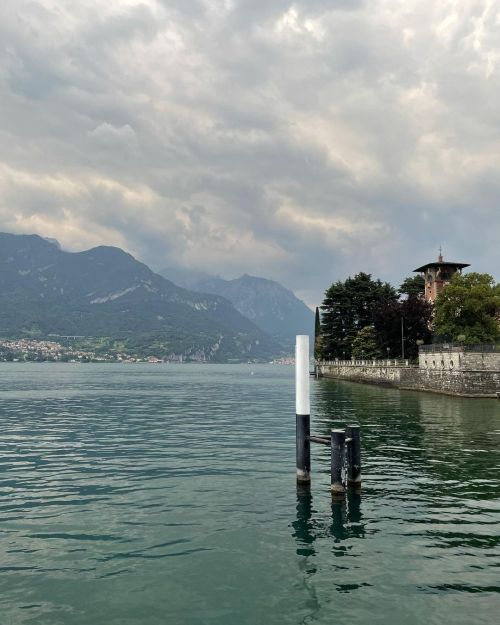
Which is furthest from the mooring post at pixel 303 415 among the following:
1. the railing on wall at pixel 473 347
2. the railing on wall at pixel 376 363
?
the railing on wall at pixel 376 363

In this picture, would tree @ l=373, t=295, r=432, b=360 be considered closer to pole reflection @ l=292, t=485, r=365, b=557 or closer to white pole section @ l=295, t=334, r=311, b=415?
white pole section @ l=295, t=334, r=311, b=415

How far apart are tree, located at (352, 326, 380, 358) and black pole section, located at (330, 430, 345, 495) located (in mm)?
92093

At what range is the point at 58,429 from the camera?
33.4 metres

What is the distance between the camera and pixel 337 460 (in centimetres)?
1628

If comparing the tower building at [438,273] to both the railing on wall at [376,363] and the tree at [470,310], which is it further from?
the tree at [470,310]

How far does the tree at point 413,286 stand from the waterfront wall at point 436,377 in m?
28.9

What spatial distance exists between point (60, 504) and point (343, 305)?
11453cm

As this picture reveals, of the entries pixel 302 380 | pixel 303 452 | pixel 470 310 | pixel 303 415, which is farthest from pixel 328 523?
pixel 470 310

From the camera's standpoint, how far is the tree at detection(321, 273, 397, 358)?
12562cm

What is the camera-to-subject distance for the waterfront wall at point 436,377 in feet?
189

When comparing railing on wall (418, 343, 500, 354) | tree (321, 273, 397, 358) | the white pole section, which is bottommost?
the white pole section

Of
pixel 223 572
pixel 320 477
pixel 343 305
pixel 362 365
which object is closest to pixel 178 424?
pixel 320 477

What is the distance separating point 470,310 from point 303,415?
5927cm

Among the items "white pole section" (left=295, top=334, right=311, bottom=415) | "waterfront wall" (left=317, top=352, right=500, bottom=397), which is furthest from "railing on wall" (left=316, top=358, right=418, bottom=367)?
"white pole section" (left=295, top=334, right=311, bottom=415)
